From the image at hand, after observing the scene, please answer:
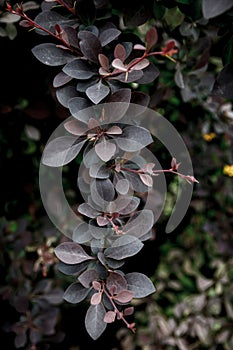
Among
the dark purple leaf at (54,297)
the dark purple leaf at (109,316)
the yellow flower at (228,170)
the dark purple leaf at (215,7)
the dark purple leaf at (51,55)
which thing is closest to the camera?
the dark purple leaf at (215,7)

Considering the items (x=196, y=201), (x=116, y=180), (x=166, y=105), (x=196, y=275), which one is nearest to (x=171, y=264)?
(x=196, y=275)

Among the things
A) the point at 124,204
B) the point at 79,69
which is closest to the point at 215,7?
the point at 79,69

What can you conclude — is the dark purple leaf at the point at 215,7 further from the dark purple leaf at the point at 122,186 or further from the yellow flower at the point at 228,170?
the yellow flower at the point at 228,170

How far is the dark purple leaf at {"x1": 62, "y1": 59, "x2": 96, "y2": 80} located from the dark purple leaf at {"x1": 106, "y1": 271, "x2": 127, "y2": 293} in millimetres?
397

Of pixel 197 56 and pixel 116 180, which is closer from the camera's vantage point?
pixel 116 180

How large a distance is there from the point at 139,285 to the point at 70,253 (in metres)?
0.15

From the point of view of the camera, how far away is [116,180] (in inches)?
35.1

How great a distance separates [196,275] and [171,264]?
14 centimetres

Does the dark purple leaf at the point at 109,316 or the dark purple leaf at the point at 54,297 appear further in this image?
the dark purple leaf at the point at 54,297

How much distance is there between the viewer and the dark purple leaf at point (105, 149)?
83cm

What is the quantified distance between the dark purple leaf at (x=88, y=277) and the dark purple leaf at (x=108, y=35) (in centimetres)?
46

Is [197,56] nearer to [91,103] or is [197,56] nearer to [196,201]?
[91,103]

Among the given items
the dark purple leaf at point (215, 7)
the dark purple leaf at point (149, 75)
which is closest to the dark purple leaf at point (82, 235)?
the dark purple leaf at point (149, 75)

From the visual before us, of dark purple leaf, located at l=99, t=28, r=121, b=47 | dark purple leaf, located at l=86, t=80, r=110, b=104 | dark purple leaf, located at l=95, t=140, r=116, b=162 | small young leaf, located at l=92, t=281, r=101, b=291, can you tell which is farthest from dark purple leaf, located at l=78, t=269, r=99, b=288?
dark purple leaf, located at l=99, t=28, r=121, b=47
